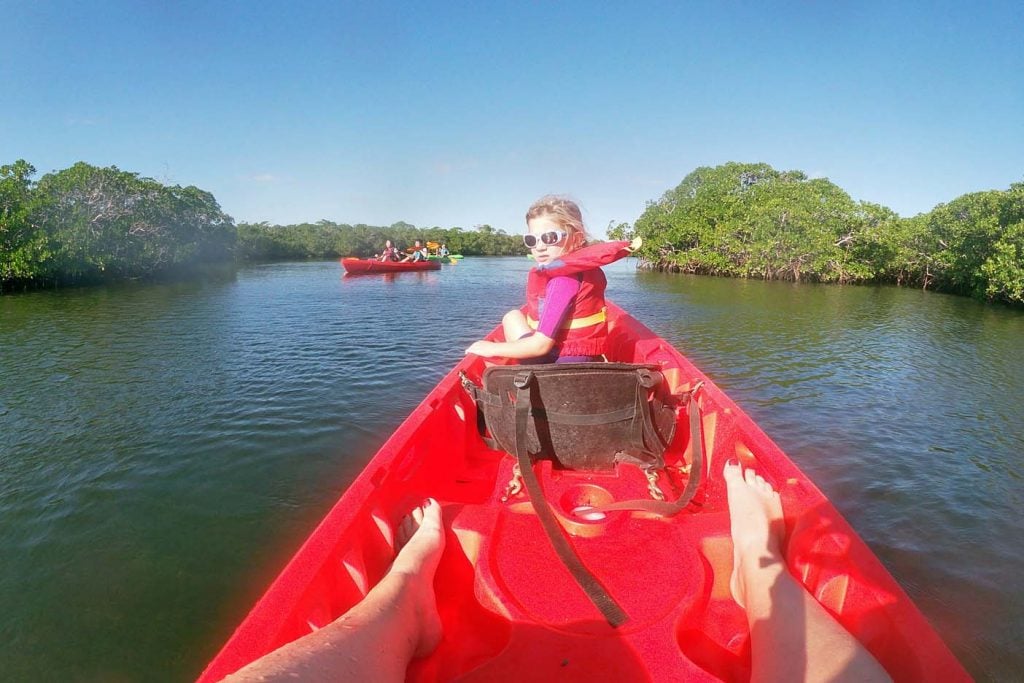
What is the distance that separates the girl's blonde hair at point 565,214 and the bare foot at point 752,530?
1.67 metres

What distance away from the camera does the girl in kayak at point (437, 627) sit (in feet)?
4.36

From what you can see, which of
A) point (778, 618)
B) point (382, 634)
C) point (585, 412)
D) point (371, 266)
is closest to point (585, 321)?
point (585, 412)

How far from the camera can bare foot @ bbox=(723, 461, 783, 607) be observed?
198 cm

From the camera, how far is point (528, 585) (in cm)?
205

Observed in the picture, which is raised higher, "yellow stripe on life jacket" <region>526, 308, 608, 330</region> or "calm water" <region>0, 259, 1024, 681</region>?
"yellow stripe on life jacket" <region>526, 308, 608, 330</region>

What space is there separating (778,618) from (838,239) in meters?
34.8

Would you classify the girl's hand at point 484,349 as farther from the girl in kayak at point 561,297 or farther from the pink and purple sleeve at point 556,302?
the pink and purple sleeve at point 556,302

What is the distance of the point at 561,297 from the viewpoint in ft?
8.97

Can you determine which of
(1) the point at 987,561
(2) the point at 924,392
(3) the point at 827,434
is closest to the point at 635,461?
(1) the point at 987,561

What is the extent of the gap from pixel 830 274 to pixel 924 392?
25830 millimetres

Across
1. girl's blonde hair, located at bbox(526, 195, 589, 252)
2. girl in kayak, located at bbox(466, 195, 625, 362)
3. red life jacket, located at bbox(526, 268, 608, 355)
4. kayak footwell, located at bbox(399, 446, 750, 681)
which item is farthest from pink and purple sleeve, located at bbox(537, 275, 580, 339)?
kayak footwell, located at bbox(399, 446, 750, 681)

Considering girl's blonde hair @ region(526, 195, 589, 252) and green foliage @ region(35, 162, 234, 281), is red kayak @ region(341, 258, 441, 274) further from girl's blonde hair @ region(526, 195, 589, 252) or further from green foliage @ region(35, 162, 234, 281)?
girl's blonde hair @ region(526, 195, 589, 252)

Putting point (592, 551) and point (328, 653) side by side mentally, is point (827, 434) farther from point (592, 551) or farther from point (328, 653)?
point (328, 653)

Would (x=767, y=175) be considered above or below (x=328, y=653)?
above
